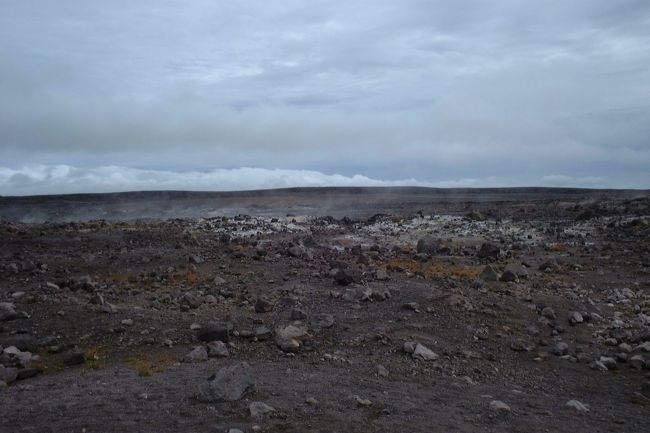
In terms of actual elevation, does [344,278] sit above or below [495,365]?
above

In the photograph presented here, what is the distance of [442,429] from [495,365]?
2.09m

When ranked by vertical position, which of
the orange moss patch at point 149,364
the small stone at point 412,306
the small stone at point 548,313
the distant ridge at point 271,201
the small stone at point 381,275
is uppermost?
the distant ridge at point 271,201

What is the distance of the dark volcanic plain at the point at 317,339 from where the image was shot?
4730 mm

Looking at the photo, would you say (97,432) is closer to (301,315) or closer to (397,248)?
(301,315)

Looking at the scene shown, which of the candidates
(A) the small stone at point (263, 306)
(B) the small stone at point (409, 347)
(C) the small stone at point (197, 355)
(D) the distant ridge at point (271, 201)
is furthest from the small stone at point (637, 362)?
(D) the distant ridge at point (271, 201)

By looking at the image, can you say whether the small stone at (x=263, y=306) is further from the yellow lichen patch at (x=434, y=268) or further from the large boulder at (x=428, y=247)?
the large boulder at (x=428, y=247)

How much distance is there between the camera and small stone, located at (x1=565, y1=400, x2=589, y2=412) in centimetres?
518

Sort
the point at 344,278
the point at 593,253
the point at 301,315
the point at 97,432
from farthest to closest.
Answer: the point at 593,253, the point at 344,278, the point at 301,315, the point at 97,432

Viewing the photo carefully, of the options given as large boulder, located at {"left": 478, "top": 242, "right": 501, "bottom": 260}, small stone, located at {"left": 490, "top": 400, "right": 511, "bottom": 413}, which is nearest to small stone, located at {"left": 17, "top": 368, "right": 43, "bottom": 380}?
small stone, located at {"left": 490, "top": 400, "right": 511, "bottom": 413}

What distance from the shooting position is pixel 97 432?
4.25 meters

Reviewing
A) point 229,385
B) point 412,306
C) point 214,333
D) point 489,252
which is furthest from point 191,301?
point 489,252

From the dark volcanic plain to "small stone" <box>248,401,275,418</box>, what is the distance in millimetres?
12

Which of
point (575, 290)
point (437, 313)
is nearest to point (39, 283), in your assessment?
Answer: point (437, 313)

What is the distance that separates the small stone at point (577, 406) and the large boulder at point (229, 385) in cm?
309
